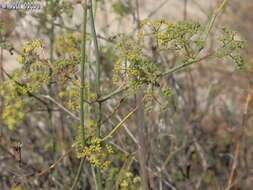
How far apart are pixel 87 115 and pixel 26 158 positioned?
1.04m

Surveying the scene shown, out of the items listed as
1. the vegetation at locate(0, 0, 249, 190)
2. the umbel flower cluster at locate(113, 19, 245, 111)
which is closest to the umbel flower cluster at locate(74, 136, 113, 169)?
the vegetation at locate(0, 0, 249, 190)

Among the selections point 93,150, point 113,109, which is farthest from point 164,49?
point 113,109

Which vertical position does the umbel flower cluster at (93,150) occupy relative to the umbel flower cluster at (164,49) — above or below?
below

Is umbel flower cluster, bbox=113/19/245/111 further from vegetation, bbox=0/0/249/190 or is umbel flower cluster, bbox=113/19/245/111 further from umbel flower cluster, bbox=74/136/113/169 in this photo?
umbel flower cluster, bbox=74/136/113/169

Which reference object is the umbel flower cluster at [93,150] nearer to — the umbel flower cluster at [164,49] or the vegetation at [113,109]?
the vegetation at [113,109]

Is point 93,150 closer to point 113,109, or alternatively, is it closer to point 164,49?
point 164,49

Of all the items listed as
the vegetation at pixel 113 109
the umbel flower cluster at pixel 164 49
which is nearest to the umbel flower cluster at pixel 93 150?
the vegetation at pixel 113 109

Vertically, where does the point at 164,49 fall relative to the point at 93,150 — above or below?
above

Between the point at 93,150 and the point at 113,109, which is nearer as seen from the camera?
the point at 93,150

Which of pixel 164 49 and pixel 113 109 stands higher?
pixel 164 49

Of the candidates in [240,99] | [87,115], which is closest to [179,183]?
[87,115]

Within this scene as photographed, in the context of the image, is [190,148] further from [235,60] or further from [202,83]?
[235,60]

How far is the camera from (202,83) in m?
4.71

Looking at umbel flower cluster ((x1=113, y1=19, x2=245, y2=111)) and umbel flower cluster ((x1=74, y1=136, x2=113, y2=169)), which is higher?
umbel flower cluster ((x1=113, y1=19, x2=245, y2=111))
